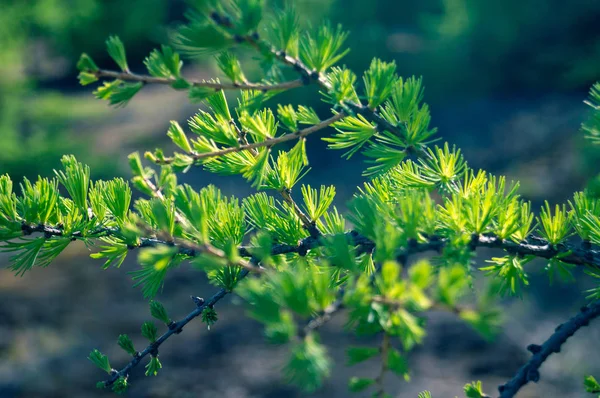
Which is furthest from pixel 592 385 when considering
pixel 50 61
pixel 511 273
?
pixel 50 61

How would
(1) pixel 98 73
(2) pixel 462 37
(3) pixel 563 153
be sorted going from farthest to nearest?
(2) pixel 462 37 < (3) pixel 563 153 < (1) pixel 98 73

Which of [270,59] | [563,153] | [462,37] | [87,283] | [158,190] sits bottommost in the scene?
[158,190]

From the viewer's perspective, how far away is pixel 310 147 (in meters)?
4.75

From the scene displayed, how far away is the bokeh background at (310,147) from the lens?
2.32 m

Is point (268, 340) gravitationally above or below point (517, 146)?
below

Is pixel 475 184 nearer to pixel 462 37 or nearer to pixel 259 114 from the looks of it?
pixel 259 114

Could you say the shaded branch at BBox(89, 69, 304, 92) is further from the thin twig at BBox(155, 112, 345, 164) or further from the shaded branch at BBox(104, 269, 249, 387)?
the shaded branch at BBox(104, 269, 249, 387)

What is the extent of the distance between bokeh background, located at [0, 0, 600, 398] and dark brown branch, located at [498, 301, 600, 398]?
769 millimetres

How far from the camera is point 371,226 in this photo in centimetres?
42

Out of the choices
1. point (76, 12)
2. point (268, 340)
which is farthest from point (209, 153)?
point (76, 12)

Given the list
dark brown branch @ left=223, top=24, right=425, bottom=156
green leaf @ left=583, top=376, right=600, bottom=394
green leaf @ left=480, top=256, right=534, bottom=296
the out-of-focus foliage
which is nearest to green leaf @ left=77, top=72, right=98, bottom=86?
dark brown branch @ left=223, top=24, right=425, bottom=156

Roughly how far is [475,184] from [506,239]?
63mm

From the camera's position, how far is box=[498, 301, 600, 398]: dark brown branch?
0.41 meters

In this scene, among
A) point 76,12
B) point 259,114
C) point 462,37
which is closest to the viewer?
→ point 259,114
